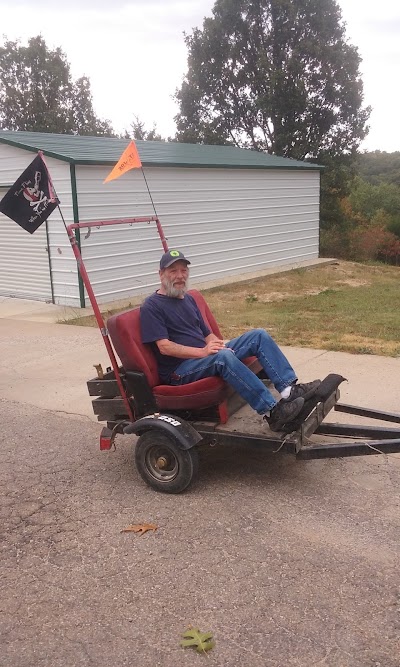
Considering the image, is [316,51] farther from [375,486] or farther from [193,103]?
[375,486]

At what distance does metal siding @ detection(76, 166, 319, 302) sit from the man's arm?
7803mm

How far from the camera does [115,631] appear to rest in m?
2.89

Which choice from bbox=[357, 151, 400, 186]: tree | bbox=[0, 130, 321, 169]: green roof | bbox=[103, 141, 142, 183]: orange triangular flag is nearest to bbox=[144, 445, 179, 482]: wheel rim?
bbox=[103, 141, 142, 183]: orange triangular flag

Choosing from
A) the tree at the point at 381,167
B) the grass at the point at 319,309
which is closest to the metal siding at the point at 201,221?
the grass at the point at 319,309

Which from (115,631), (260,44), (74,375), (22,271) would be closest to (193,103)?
(260,44)

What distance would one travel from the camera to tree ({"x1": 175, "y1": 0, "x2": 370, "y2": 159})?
1239 inches

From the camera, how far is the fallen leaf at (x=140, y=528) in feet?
12.4

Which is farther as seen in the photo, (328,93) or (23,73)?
(23,73)

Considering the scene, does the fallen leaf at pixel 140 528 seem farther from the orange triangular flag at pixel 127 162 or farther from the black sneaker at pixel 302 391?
the orange triangular flag at pixel 127 162

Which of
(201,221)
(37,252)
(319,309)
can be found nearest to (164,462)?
(319,309)

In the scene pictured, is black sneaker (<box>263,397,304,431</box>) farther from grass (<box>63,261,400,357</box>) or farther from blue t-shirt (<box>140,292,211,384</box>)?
grass (<box>63,261,400,357</box>)

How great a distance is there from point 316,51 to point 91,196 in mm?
24111

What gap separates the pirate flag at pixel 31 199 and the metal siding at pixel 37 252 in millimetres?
7414

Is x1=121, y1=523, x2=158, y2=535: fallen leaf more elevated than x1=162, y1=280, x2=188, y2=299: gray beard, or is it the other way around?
x1=162, y1=280, x2=188, y2=299: gray beard
